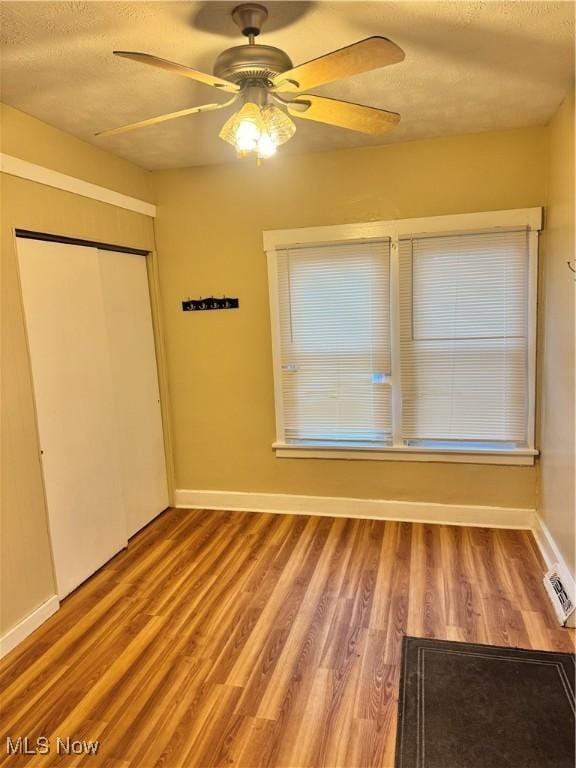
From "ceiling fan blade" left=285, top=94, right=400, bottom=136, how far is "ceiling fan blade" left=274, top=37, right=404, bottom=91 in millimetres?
113

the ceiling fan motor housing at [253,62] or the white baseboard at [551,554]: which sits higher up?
the ceiling fan motor housing at [253,62]

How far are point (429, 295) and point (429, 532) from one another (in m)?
1.67

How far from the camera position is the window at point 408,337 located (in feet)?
10.6

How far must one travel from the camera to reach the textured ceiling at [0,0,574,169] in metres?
1.76

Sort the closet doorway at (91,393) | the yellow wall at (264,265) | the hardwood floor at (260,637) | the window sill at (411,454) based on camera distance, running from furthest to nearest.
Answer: the window sill at (411,454), the yellow wall at (264,265), the closet doorway at (91,393), the hardwood floor at (260,637)

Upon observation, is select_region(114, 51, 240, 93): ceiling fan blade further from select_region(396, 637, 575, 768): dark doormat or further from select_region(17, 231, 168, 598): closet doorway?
select_region(396, 637, 575, 768): dark doormat

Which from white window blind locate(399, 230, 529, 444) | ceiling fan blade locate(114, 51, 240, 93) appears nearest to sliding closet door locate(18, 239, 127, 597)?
ceiling fan blade locate(114, 51, 240, 93)

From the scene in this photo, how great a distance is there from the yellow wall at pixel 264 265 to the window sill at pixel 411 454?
0.19ft

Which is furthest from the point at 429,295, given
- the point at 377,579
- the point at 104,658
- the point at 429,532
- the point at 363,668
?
the point at 104,658

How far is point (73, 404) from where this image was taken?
2.93 m

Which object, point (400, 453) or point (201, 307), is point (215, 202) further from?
point (400, 453)

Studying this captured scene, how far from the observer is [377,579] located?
9.48ft

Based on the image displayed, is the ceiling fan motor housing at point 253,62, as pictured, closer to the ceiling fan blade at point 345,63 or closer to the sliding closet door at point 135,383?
the ceiling fan blade at point 345,63

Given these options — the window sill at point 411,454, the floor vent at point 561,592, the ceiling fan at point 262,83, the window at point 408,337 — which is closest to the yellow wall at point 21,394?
the ceiling fan at point 262,83
